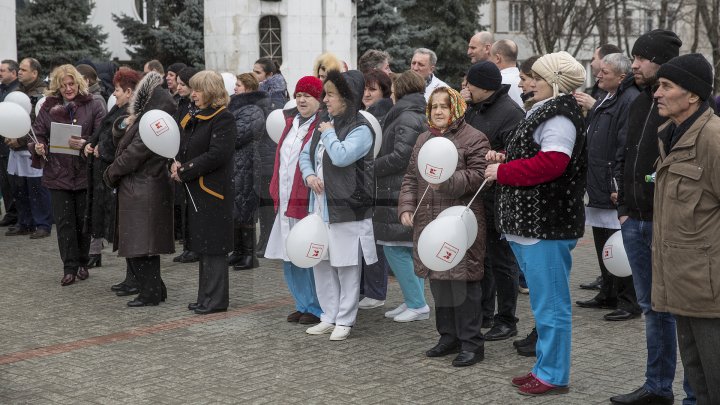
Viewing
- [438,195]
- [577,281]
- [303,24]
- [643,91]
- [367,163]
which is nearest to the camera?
[643,91]

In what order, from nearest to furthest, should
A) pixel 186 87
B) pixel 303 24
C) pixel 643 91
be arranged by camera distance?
pixel 643 91 < pixel 186 87 < pixel 303 24

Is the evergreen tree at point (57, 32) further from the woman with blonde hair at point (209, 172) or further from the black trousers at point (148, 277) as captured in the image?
the woman with blonde hair at point (209, 172)

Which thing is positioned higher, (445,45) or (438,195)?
(445,45)

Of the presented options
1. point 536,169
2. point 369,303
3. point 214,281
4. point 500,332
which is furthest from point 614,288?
point 214,281

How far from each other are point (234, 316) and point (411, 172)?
89.4 inches

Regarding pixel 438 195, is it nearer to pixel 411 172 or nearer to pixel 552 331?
pixel 411 172

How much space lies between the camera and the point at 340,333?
768 centimetres

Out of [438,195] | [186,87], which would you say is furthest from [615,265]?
[186,87]

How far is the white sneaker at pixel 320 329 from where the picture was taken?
7852mm

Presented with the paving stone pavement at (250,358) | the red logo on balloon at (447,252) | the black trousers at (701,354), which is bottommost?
A: the paving stone pavement at (250,358)

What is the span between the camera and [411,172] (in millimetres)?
7258

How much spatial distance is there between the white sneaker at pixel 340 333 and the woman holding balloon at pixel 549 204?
1.85m

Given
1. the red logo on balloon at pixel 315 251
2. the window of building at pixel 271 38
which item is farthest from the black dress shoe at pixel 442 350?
the window of building at pixel 271 38

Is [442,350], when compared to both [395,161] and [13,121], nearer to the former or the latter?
[395,161]
